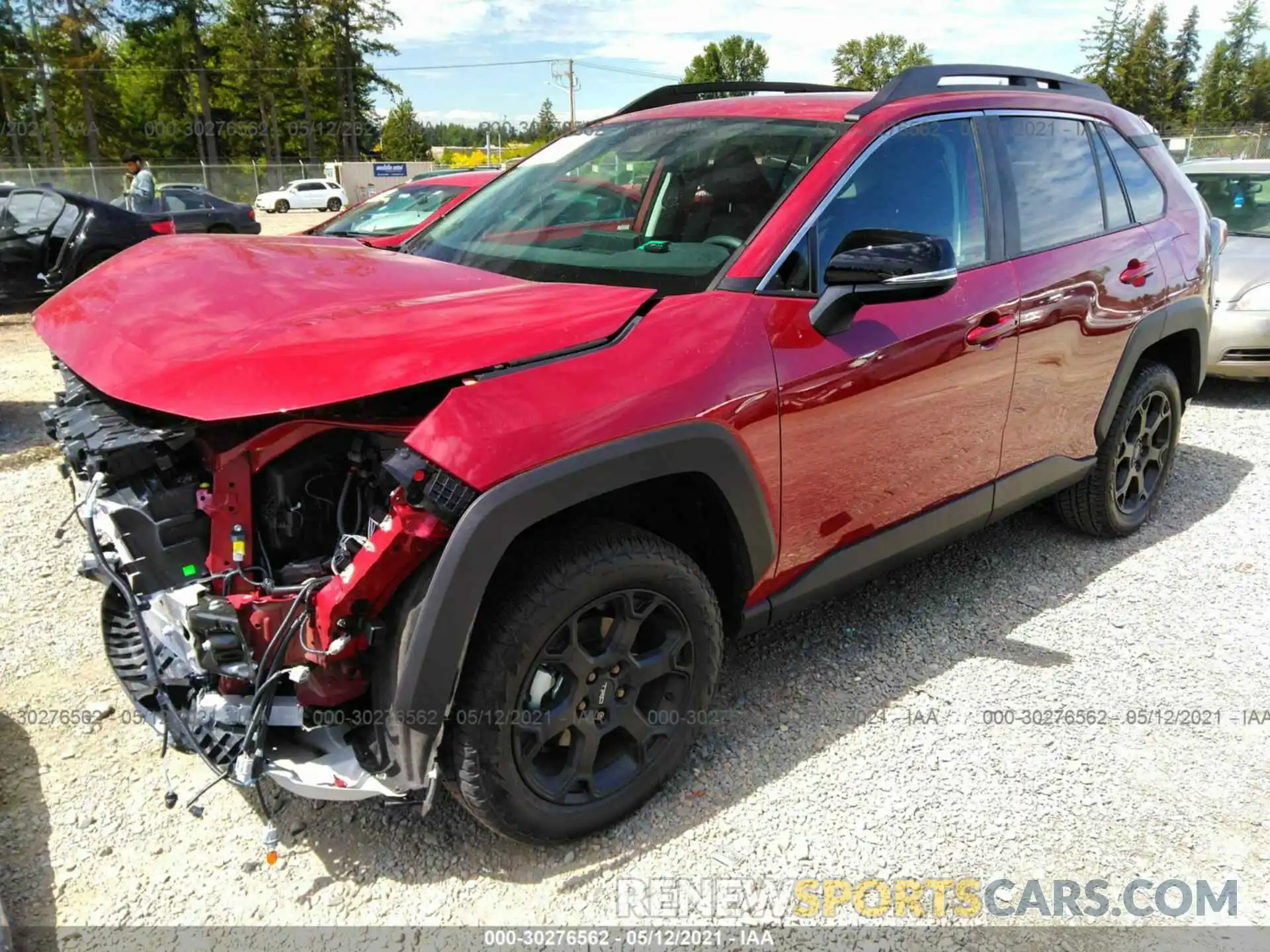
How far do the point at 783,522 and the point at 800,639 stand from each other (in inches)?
38.8

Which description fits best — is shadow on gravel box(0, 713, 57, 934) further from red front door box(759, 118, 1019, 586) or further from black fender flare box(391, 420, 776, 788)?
red front door box(759, 118, 1019, 586)

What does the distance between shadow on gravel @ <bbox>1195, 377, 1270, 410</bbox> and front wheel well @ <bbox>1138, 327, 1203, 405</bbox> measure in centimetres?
225

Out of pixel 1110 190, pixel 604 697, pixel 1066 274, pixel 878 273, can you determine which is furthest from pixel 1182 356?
pixel 604 697

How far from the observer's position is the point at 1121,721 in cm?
290

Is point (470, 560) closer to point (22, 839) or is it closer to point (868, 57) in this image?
point (22, 839)

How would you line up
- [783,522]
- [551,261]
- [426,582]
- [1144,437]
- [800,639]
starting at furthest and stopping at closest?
1. [1144,437]
2. [800,639]
3. [551,261]
4. [783,522]
5. [426,582]

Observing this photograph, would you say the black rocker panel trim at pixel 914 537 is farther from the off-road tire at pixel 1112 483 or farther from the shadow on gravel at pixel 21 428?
the shadow on gravel at pixel 21 428

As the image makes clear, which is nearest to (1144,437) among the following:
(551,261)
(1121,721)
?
(1121,721)

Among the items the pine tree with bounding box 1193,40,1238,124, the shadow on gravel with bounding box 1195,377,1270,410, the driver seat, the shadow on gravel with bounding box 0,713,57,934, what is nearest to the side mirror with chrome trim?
the driver seat

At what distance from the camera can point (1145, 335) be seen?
12.4 feet

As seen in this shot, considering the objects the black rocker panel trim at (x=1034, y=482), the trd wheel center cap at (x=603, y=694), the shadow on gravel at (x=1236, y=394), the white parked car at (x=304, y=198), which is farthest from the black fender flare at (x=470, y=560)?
the white parked car at (x=304, y=198)

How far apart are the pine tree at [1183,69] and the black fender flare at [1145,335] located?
77.3 m

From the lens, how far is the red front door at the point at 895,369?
97.6 inches

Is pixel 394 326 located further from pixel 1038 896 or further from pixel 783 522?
pixel 1038 896
